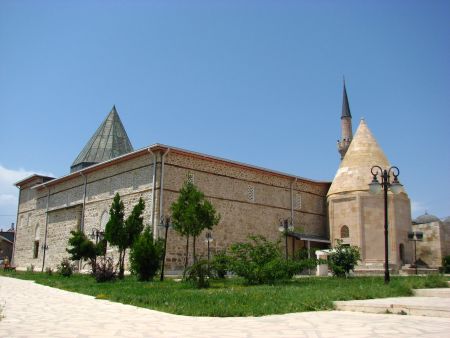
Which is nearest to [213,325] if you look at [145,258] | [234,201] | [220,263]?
[220,263]

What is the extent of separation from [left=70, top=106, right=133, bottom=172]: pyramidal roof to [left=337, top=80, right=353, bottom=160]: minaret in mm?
17249

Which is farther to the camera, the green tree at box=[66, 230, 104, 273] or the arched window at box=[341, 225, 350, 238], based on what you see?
the arched window at box=[341, 225, 350, 238]

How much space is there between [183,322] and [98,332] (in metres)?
1.15

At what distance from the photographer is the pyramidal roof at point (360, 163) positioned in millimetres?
23438

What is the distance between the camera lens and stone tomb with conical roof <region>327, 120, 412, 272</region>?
873 inches

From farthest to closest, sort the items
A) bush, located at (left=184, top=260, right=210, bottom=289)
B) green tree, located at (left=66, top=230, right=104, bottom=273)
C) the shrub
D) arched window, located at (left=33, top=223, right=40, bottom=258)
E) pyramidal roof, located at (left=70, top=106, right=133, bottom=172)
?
1. pyramidal roof, located at (left=70, top=106, right=133, bottom=172)
2. arched window, located at (left=33, top=223, right=40, bottom=258)
3. green tree, located at (left=66, top=230, right=104, bottom=273)
4. the shrub
5. bush, located at (left=184, top=260, right=210, bottom=289)

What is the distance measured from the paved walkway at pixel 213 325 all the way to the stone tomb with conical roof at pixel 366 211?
17189mm

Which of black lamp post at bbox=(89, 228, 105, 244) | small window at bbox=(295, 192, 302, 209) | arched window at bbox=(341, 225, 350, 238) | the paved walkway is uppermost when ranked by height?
small window at bbox=(295, 192, 302, 209)

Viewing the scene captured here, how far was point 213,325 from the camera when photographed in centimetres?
520

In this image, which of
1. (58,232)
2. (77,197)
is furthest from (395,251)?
(58,232)

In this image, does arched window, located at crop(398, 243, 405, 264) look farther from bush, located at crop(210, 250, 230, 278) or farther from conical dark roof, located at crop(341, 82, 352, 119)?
conical dark roof, located at crop(341, 82, 352, 119)

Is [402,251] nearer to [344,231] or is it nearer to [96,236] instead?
[344,231]

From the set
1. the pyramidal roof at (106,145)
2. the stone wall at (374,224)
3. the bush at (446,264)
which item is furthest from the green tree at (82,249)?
the bush at (446,264)

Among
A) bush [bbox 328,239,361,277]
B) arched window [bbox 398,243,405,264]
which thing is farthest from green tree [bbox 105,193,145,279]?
arched window [bbox 398,243,405,264]
